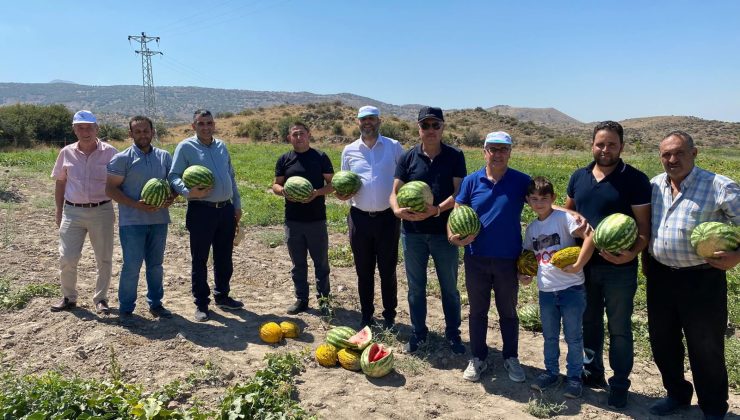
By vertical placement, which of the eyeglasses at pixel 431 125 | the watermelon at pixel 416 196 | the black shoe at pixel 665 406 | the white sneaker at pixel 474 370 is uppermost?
the eyeglasses at pixel 431 125

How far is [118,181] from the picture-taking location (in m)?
6.12

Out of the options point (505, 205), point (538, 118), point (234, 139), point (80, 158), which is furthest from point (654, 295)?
point (538, 118)

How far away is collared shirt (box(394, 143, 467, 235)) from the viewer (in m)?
5.40

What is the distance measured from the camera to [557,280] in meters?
4.60

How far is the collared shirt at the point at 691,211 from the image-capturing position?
13.2 feet

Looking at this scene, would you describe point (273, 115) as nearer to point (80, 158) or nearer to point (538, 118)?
point (80, 158)

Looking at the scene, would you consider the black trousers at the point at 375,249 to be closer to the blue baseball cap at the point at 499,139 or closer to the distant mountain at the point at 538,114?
the blue baseball cap at the point at 499,139

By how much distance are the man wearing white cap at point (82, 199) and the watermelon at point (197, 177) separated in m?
1.20

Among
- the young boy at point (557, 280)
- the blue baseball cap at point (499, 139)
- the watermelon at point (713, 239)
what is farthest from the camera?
the blue baseball cap at point (499, 139)

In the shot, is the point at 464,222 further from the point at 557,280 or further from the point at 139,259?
the point at 139,259

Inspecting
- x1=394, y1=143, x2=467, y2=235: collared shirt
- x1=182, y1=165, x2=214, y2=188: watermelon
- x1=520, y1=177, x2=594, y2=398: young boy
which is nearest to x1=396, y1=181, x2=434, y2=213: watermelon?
x1=394, y1=143, x2=467, y2=235: collared shirt

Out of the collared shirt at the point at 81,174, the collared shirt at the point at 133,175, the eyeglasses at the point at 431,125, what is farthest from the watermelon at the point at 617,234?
the collared shirt at the point at 81,174

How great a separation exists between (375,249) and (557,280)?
2255 mm

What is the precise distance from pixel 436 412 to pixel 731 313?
15.1 feet
